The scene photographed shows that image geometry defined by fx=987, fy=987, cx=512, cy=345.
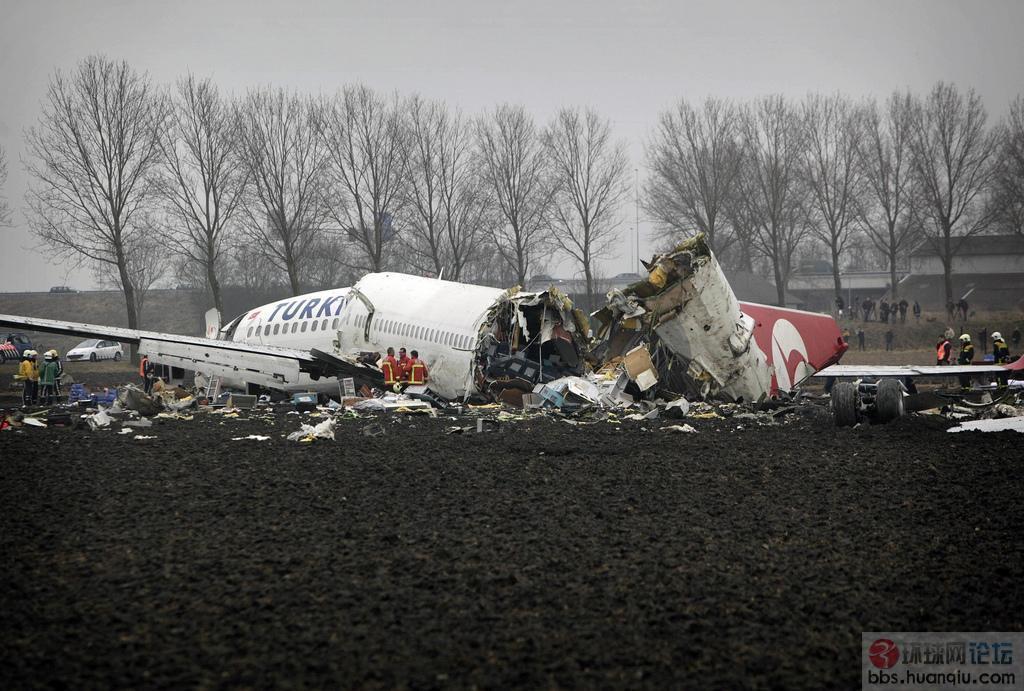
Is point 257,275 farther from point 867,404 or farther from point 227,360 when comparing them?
point 867,404

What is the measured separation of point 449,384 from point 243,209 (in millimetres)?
30223

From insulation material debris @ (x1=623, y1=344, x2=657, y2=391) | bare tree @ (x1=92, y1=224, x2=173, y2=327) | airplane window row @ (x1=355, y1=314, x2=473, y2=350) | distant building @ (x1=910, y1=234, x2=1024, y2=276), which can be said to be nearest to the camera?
insulation material debris @ (x1=623, y1=344, x2=657, y2=391)

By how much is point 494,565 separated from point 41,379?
24.3m

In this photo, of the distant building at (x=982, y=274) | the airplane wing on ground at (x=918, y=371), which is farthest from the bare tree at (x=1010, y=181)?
the airplane wing on ground at (x=918, y=371)

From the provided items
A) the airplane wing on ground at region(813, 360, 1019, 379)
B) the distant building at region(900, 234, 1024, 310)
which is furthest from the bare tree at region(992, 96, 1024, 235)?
the airplane wing on ground at region(813, 360, 1019, 379)

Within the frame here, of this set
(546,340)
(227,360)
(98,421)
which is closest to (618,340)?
(546,340)

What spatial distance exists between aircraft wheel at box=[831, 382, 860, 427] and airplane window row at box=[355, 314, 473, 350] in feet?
31.0

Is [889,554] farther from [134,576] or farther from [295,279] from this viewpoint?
[295,279]

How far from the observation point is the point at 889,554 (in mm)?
8781

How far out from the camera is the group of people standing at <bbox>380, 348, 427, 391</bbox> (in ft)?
85.0

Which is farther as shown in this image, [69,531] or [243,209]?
[243,209]

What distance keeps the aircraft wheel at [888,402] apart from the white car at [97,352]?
2041 inches

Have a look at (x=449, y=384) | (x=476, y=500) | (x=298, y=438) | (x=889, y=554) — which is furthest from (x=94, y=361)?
(x=889, y=554)

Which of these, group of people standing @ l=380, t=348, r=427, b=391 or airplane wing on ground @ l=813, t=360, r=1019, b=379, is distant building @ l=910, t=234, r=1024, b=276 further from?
group of people standing @ l=380, t=348, r=427, b=391
